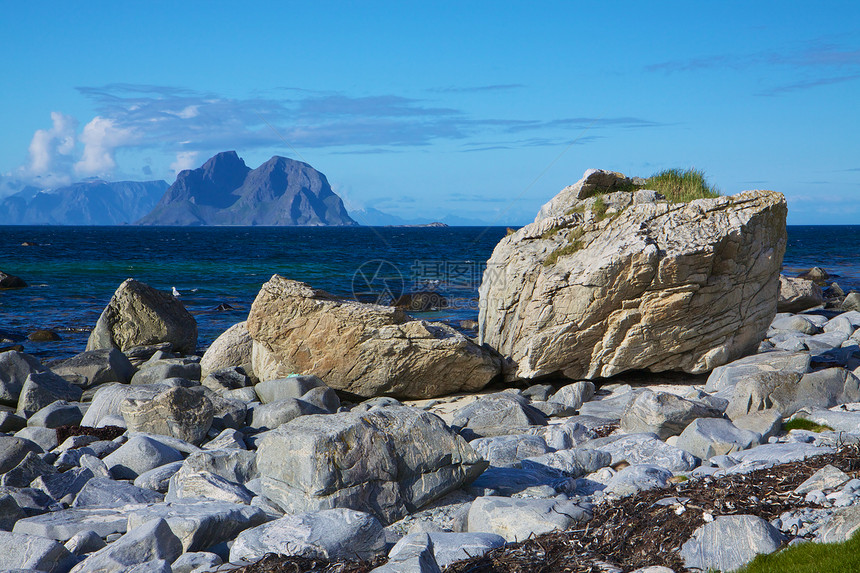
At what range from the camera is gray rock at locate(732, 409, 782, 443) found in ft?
28.6

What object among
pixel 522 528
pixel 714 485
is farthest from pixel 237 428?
pixel 714 485

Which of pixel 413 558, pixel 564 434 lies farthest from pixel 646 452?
pixel 413 558

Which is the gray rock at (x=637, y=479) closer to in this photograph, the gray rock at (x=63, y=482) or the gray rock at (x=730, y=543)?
the gray rock at (x=730, y=543)

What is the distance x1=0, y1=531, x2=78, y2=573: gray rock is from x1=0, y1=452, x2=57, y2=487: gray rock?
2.49 meters

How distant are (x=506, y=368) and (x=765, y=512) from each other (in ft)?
25.6

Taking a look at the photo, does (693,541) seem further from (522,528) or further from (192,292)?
(192,292)

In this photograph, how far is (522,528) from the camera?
18.8 feet

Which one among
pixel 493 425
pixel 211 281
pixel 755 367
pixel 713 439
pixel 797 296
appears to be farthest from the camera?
pixel 211 281

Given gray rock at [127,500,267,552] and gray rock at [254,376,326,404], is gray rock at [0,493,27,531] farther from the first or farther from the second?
gray rock at [254,376,326,404]

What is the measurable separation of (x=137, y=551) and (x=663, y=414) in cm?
688

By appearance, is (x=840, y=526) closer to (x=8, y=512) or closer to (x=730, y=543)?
(x=730, y=543)

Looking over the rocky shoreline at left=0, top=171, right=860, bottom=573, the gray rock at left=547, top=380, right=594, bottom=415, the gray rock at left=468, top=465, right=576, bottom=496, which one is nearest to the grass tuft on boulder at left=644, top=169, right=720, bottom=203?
the rocky shoreline at left=0, top=171, right=860, bottom=573

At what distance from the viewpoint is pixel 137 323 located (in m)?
18.5

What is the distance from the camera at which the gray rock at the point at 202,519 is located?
5723 millimetres
